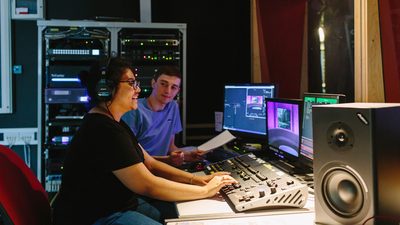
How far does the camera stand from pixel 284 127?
206cm

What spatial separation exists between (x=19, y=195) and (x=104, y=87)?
0.54 meters

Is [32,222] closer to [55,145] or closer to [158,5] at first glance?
[55,145]

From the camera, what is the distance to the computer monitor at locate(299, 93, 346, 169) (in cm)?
173

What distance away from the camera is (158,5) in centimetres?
374

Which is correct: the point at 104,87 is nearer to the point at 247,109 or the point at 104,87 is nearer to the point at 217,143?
the point at 217,143

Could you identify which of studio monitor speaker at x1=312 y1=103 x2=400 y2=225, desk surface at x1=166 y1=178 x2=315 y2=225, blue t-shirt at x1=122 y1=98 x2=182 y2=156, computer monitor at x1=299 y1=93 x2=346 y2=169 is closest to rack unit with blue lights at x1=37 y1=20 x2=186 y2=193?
blue t-shirt at x1=122 y1=98 x2=182 y2=156

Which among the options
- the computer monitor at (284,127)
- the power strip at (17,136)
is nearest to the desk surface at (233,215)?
the computer monitor at (284,127)

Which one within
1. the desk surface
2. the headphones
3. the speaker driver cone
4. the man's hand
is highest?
the headphones

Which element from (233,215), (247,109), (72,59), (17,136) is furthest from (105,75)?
(17,136)

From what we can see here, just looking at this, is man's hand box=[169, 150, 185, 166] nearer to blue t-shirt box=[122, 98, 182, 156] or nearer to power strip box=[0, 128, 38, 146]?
blue t-shirt box=[122, 98, 182, 156]

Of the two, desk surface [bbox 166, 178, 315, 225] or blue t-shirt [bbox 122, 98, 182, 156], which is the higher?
blue t-shirt [bbox 122, 98, 182, 156]

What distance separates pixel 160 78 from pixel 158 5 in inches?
53.4

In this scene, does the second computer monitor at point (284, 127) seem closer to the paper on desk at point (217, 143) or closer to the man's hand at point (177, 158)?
the paper on desk at point (217, 143)

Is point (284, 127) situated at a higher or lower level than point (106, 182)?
higher
